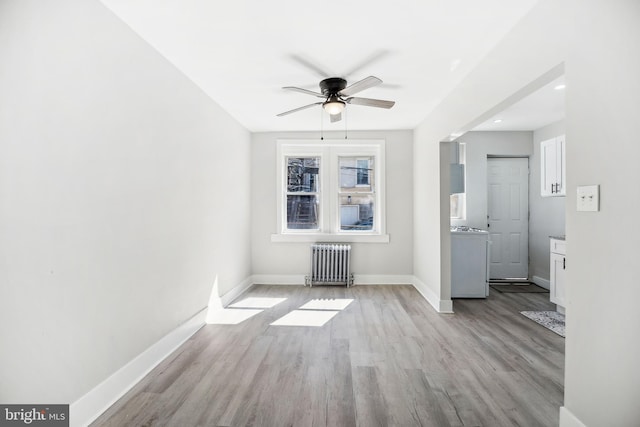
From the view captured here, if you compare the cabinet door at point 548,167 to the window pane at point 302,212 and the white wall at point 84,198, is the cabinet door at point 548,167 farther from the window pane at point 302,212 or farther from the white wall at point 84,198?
the white wall at point 84,198

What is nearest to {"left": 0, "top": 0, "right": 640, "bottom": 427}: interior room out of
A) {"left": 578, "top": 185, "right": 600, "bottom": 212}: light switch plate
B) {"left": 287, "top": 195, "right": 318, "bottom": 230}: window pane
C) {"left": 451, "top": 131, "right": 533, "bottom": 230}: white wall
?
{"left": 578, "top": 185, "right": 600, "bottom": 212}: light switch plate

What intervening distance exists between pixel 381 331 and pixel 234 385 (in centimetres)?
161

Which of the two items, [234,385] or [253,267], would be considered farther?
[253,267]

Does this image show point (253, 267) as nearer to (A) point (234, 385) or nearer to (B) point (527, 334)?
(A) point (234, 385)

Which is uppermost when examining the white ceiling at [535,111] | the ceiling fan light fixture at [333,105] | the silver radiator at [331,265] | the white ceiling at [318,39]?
the white ceiling at [535,111]

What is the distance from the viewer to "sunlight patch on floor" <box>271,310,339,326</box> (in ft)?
11.5

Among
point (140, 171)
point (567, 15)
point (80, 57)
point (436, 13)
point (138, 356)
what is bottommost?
point (138, 356)

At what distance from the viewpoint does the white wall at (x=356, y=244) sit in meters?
5.29

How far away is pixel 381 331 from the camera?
3.28 metres

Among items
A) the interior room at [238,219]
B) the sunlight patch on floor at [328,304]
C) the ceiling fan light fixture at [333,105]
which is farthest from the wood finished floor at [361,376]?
the ceiling fan light fixture at [333,105]

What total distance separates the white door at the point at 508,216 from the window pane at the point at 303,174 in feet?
10.2

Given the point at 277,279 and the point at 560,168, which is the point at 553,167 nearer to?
the point at 560,168

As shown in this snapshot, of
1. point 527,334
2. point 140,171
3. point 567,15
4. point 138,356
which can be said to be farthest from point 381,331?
point 567,15

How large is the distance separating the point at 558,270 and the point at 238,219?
4.33 metres
